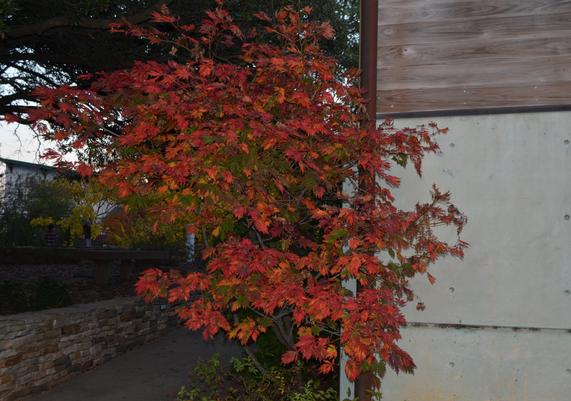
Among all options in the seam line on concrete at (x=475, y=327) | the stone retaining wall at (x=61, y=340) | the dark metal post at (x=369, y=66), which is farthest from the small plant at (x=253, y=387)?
the stone retaining wall at (x=61, y=340)

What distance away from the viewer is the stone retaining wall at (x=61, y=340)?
606 cm

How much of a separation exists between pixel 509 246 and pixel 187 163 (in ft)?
8.87

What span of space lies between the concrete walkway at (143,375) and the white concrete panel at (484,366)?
269cm

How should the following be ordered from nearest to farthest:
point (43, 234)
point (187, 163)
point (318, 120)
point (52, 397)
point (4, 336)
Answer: point (187, 163) → point (318, 120) → point (4, 336) → point (52, 397) → point (43, 234)

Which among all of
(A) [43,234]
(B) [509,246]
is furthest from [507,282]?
(A) [43,234]

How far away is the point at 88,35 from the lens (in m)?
7.73

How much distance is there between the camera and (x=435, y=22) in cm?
505

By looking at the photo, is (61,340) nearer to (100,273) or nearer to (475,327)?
(100,273)

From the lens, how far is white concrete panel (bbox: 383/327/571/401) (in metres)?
4.77

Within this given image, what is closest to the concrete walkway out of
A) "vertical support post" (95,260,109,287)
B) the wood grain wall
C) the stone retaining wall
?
the stone retaining wall

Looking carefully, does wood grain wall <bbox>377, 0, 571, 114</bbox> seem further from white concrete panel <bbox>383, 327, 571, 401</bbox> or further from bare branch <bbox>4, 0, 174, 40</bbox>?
bare branch <bbox>4, 0, 174, 40</bbox>

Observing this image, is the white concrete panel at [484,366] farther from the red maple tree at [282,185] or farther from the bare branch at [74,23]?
the bare branch at [74,23]

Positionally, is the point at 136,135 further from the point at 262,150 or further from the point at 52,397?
the point at 52,397

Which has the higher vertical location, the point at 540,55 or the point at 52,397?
the point at 540,55
